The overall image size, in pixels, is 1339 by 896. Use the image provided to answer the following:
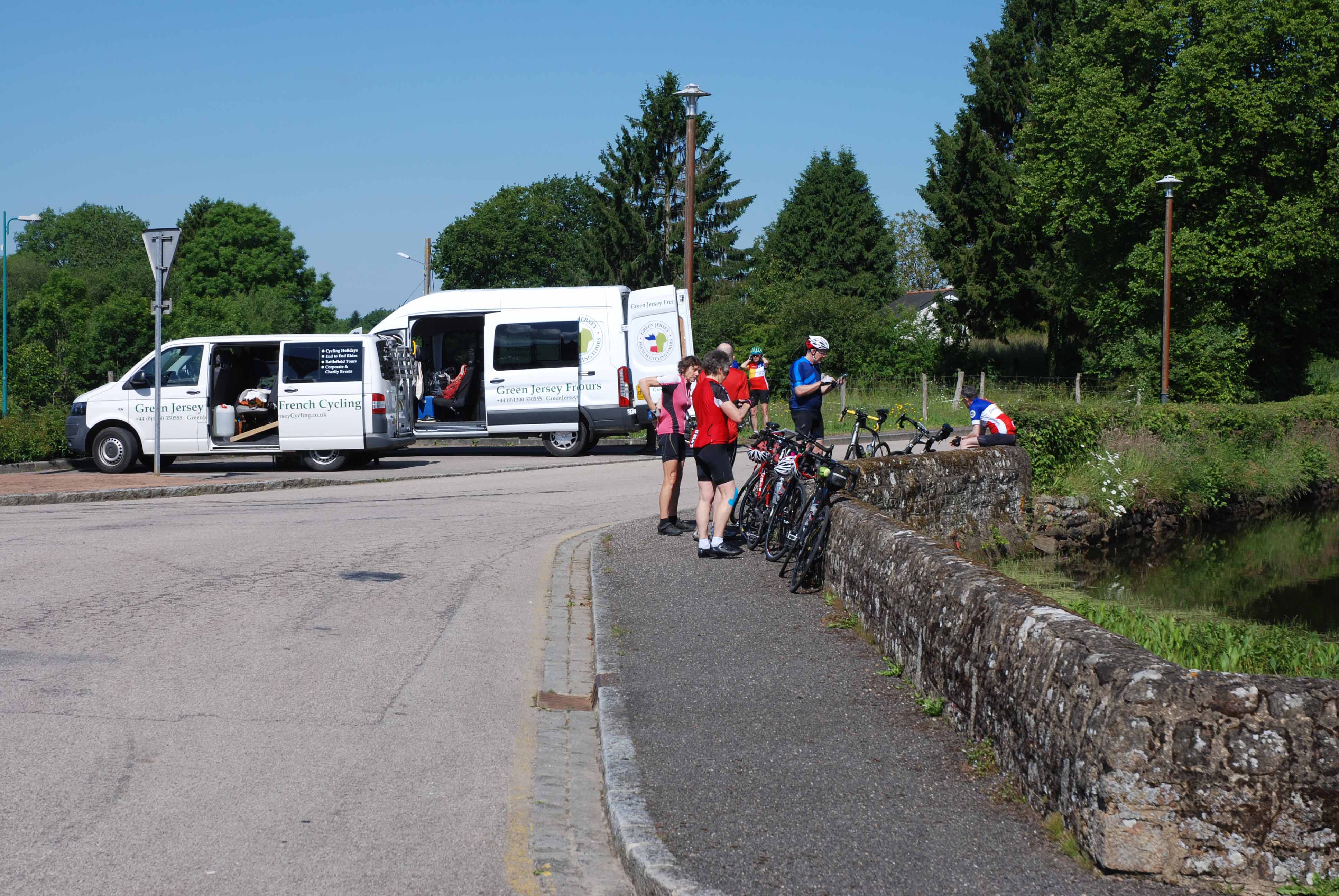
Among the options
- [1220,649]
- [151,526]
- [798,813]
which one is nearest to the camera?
[798,813]

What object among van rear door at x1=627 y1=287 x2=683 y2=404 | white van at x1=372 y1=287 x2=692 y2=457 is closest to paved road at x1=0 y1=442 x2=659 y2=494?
white van at x1=372 y1=287 x2=692 y2=457

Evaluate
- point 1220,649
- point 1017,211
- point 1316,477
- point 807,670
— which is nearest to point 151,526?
point 807,670

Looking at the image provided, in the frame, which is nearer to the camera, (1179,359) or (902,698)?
(902,698)

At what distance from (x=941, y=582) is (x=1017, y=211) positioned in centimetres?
4111

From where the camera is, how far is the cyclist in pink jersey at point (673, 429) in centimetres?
1079

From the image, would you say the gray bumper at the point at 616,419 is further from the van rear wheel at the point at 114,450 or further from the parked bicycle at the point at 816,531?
the parked bicycle at the point at 816,531

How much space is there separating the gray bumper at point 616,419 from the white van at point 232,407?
163 inches

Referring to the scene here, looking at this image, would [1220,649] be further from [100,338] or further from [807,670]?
[100,338]

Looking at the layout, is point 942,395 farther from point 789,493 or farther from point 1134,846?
point 1134,846

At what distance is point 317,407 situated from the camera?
1862 cm

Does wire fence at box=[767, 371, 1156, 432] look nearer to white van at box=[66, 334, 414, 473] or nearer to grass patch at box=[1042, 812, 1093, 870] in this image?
white van at box=[66, 334, 414, 473]

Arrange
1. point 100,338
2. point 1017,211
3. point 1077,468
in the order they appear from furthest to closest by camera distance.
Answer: point 100,338, point 1017,211, point 1077,468

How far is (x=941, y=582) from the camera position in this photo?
5.84m

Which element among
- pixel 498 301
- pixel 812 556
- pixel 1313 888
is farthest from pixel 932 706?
pixel 498 301
